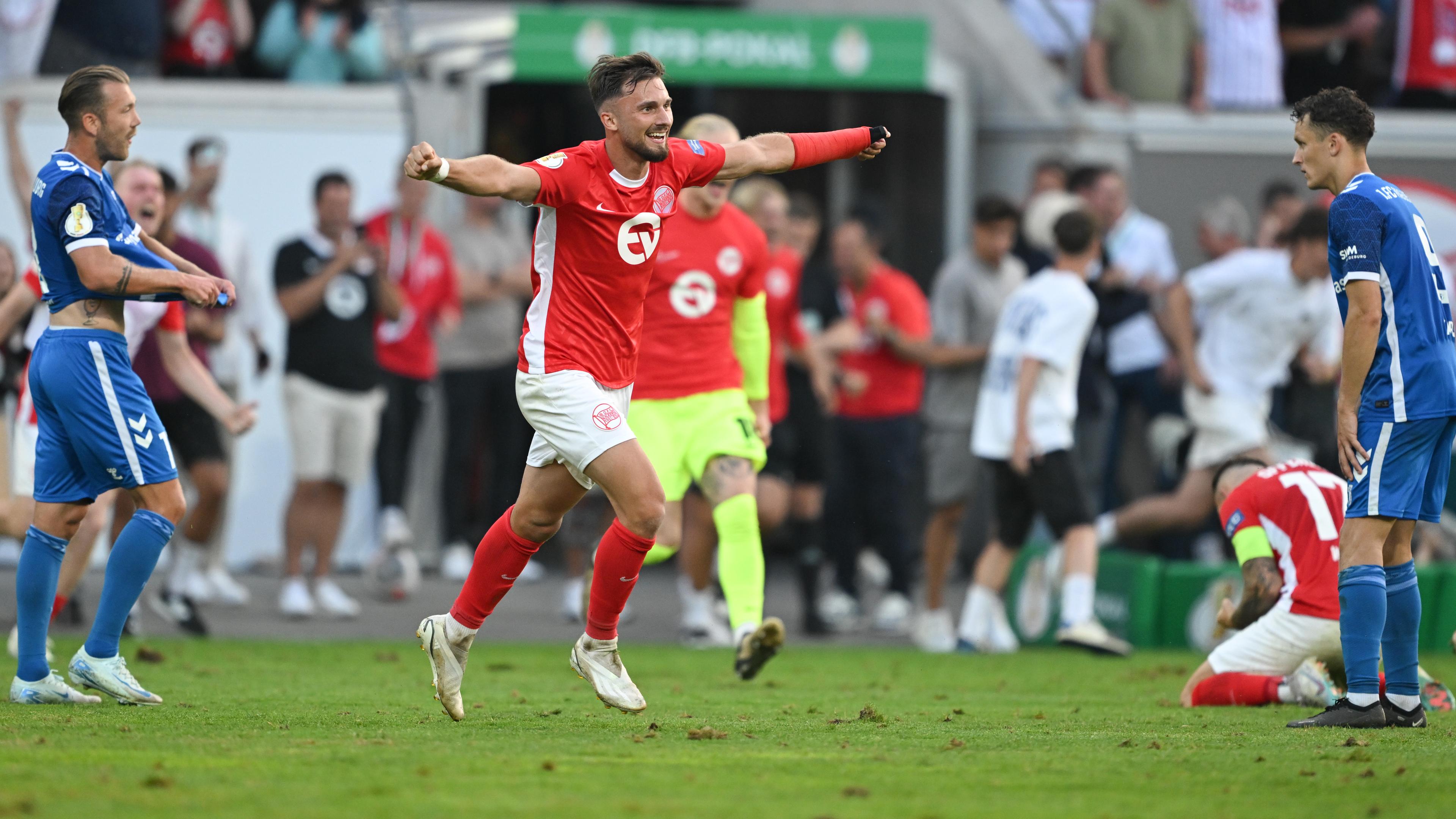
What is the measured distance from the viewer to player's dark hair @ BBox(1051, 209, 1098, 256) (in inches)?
399

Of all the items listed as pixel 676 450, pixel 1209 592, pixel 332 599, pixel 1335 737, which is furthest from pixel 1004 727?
pixel 332 599

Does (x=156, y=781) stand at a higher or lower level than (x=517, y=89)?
lower

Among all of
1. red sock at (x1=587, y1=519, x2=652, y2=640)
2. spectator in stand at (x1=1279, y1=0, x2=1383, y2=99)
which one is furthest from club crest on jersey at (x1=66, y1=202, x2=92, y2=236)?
spectator in stand at (x1=1279, y1=0, x2=1383, y2=99)

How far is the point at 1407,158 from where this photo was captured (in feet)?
46.9

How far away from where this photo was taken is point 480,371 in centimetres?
1251

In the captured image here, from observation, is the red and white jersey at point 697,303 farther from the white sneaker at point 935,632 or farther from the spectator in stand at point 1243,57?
the spectator in stand at point 1243,57

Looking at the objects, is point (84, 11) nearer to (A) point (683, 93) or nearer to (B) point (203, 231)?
(B) point (203, 231)

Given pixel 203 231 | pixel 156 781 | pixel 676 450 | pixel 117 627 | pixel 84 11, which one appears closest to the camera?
pixel 156 781

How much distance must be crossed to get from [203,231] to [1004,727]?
7.10m

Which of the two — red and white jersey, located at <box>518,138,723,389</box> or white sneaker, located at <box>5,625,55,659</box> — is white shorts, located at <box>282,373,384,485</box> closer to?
white sneaker, located at <box>5,625,55,659</box>

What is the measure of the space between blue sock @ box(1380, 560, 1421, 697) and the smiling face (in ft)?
9.95

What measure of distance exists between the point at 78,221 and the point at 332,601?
5088 mm

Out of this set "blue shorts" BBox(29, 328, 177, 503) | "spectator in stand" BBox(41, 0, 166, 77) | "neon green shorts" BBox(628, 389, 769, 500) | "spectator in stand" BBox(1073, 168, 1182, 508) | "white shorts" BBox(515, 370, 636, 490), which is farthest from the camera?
"spectator in stand" BBox(41, 0, 166, 77)

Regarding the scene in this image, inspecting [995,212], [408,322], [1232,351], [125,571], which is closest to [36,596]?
[125,571]
